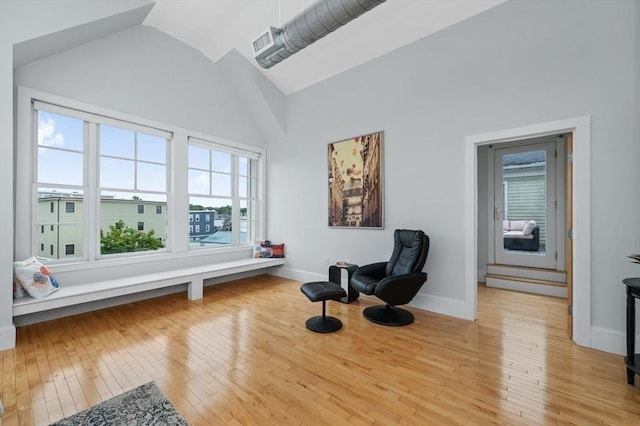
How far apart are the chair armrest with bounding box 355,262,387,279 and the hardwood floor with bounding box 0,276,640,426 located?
538mm

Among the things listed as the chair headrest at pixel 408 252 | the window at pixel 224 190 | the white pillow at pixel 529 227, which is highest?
the window at pixel 224 190

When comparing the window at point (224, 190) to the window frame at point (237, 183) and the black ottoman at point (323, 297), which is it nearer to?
the window frame at point (237, 183)

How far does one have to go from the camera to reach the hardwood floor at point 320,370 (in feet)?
5.65

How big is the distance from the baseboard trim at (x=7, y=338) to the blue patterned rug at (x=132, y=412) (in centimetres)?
161

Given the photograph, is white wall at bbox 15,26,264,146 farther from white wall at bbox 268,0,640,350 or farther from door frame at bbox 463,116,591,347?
door frame at bbox 463,116,591,347

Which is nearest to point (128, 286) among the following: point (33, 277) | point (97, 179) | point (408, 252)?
point (33, 277)

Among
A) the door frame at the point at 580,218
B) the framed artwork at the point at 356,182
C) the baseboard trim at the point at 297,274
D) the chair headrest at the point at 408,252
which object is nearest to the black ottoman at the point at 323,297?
the chair headrest at the point at 408,252

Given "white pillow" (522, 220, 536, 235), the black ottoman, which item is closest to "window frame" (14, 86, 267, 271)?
the black ottoman

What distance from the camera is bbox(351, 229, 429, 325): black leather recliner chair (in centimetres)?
296

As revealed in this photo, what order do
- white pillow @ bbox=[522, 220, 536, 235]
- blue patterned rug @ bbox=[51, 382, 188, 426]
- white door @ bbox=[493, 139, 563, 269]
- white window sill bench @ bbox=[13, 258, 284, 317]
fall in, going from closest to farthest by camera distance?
blue patterned rug @ bbox=[51, 382, 188, 426] → white window sill bench @ bbox=[13, 258, 284, 317] → white door @ bbox=[493, 139, 563, 269] → white pillow @ bbox=[522, 220, 536, 235]

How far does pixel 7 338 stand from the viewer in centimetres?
251

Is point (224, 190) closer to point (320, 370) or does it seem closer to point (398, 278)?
point (398, 278)

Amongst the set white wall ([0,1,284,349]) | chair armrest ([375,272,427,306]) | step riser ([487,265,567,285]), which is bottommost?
step riser ([487,265,567,285])

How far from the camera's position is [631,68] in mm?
2395
